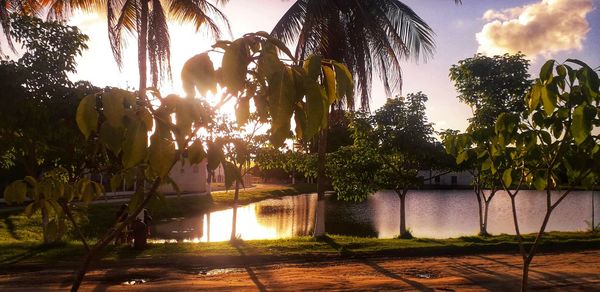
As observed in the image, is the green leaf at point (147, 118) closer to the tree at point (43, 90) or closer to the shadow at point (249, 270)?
the shadow at point (249, 270)

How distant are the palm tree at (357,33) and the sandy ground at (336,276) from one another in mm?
4378

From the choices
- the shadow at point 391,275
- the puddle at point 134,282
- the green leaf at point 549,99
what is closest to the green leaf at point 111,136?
the green leaf at point 549,99

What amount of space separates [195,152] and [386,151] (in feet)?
47.4

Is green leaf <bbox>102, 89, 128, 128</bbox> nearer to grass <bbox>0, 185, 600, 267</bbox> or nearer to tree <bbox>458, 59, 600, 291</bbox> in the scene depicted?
tree <bbox>458, 59, 600, 291</bbox>

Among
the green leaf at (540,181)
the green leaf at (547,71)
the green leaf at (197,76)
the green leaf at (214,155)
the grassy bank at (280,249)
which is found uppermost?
the green leaf at (547,71)

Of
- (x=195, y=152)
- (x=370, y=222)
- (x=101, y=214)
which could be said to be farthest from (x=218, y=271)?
(x=101, y=214)

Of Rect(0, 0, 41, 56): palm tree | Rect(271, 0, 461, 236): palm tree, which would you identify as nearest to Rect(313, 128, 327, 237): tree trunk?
Rect(271, 0, 461, 236): palm tree

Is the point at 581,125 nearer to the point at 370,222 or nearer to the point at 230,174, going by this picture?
the point at 230,174

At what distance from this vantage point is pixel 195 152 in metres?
2.11

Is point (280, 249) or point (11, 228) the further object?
point (11, 228)

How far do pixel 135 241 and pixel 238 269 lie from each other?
319 centimetres

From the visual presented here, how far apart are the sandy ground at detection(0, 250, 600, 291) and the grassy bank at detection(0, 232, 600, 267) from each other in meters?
0.64

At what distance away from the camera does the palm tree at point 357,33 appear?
13.2m

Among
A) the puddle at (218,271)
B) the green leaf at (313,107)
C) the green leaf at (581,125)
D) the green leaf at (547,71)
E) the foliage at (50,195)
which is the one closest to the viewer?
→ the green leaf at (313,107)
